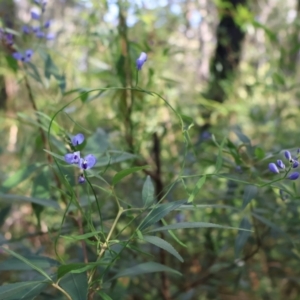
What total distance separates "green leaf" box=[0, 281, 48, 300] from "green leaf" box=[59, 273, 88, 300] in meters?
0.02

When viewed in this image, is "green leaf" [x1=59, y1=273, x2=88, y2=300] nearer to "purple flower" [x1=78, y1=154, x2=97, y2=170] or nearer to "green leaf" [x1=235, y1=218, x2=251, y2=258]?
"purple flower" [x1=78, y1=154, x2=97, y2=170]

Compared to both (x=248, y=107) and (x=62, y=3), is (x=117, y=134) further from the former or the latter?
(x=62, y=3)

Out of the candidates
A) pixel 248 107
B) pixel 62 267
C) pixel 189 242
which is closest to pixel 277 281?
pixel 189 242

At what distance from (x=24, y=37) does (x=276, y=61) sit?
76 centimetres

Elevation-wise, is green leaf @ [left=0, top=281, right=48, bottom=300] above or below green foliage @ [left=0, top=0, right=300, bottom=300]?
below

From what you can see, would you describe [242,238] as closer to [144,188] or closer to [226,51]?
[144,188]

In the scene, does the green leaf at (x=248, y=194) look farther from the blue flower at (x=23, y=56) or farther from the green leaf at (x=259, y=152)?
the blue flower at (x=23, y=56)

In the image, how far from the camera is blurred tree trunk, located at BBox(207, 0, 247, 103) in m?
1.65

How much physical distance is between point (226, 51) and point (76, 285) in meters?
1.46

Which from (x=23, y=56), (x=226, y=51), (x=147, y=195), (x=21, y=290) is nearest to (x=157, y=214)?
(x=147, y=195)

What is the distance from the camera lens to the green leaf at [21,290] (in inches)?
18.5

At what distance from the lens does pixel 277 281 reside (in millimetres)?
1312

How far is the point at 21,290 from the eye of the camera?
50 cm

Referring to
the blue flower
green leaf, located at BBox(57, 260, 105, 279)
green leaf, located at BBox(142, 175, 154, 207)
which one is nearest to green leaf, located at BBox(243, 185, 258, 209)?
green leaf, located at BBox(142, 175, 154, 207)
